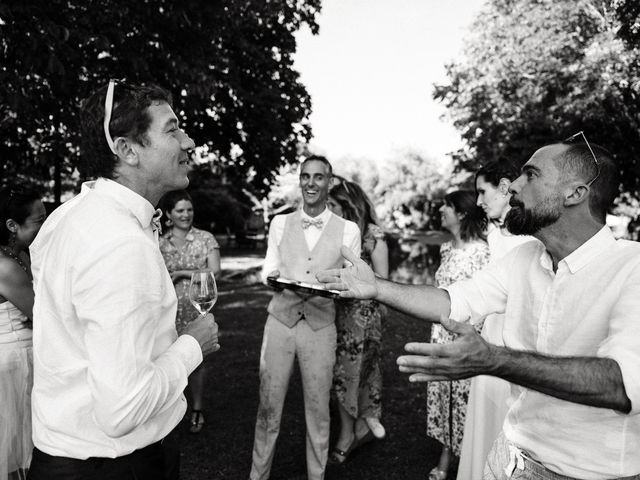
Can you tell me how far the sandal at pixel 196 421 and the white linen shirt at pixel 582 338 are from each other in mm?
3713

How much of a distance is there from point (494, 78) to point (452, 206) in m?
11.6

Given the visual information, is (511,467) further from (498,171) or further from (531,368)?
(498,171)

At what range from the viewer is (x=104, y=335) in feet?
5.23

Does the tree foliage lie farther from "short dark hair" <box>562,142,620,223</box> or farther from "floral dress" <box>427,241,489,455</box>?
"short dark hair" <box>562,142,620,223</box>

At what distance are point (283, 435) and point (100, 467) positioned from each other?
3.48 meters

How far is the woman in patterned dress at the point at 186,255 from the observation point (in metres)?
5.25

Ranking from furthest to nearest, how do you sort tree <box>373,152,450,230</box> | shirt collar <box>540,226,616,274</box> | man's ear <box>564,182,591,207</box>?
tree <box>373,152,450,230</box> < man's ear <box>564,182,591,207</box> < shirt collar <box>540,226,616,274</box>

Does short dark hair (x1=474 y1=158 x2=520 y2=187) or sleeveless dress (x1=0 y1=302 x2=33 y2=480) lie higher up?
short dark hair (x1=474 y1=158 x2=520 y2=187)

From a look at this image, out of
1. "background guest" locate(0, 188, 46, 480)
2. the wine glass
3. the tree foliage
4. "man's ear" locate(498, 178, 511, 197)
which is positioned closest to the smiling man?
the wine glass

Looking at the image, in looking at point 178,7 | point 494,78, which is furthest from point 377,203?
point 178,7

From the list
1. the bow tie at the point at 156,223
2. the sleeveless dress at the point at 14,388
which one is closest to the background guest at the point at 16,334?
the sleeveless dress at the point at 14,388

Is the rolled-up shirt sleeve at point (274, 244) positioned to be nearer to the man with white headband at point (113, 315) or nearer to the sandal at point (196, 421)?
the sandal at point (196, 421)

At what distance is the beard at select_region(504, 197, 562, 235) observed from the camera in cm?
223

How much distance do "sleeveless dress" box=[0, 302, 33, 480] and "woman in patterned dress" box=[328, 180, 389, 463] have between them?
276 centimetres
